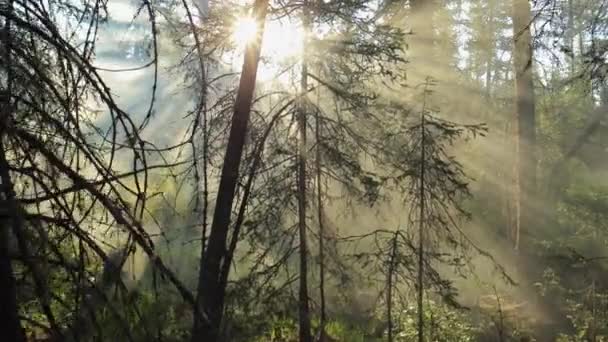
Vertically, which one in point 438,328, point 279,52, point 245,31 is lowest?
point 438,328

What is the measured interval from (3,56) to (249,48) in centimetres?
492

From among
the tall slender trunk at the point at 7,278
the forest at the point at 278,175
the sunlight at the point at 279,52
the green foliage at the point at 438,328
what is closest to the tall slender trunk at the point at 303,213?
the forest at the point at 278,175

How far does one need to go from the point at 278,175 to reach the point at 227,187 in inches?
87.2

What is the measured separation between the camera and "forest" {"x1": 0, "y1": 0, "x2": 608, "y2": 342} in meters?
1.79

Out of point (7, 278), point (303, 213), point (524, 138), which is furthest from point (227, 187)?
point (524, 138)

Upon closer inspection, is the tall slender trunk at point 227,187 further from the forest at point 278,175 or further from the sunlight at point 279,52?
the sunlight at point 279,52

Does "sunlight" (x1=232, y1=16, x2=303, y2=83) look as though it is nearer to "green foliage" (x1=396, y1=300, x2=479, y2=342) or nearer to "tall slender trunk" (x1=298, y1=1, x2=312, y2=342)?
"tall slender trunk" (x1=298, y1=1, x2=312, y2=342)

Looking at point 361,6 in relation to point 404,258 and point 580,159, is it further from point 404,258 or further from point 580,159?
point 580,159

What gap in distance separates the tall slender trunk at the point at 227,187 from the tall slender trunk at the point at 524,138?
9.01 metres

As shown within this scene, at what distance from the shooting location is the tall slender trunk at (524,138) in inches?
531

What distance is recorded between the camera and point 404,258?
26.3ft

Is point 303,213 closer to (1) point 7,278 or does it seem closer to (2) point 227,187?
(2) point 227,187

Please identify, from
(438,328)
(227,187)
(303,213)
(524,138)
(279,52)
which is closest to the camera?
(227,187)

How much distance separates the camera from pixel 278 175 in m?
8.21
